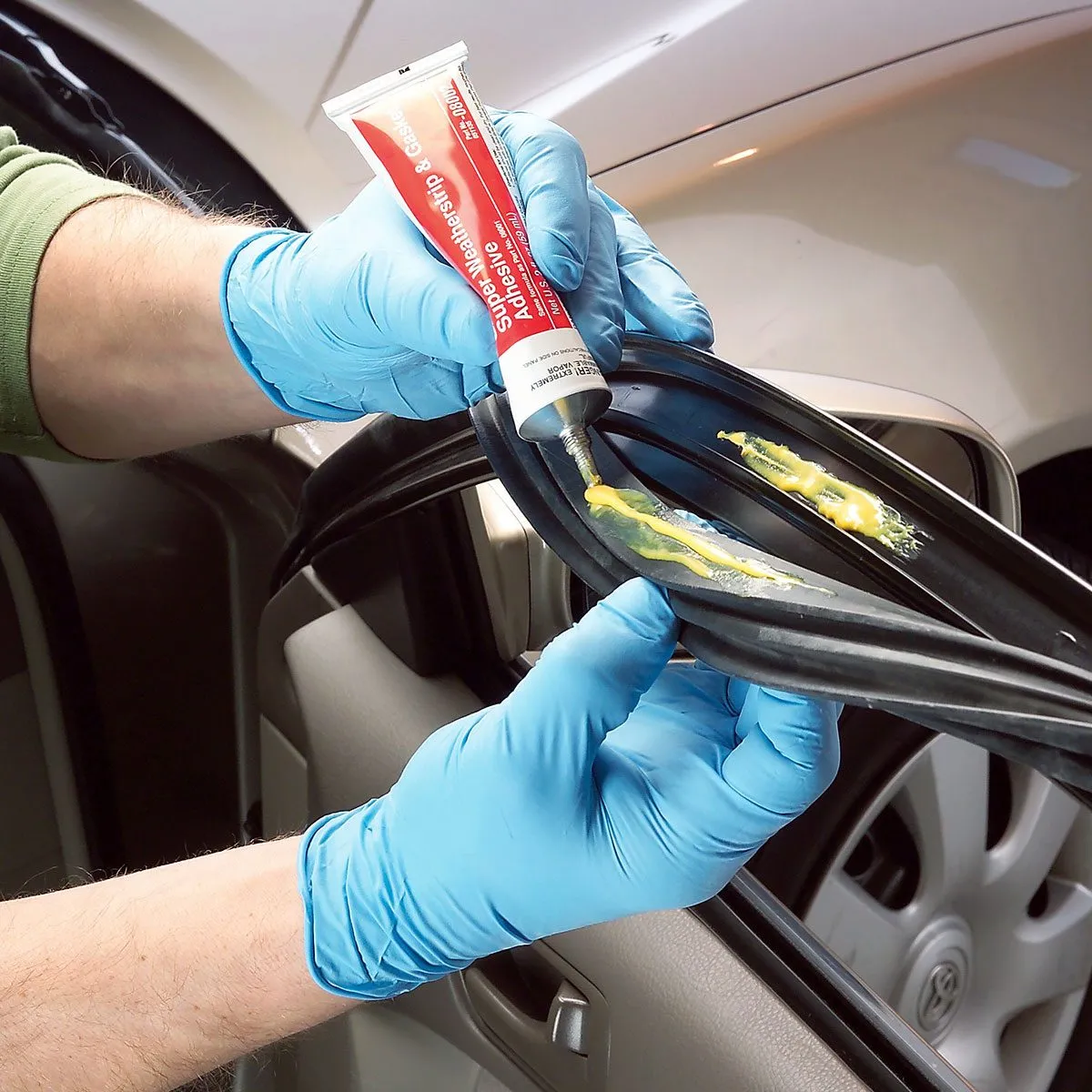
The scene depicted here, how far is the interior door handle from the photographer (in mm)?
844

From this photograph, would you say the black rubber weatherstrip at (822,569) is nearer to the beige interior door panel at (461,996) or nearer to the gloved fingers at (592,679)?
the gloved fingers at (592,679)

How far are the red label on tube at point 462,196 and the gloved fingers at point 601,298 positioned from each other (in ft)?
0.11

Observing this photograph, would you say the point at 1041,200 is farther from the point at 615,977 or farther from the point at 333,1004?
the point at 333,1004

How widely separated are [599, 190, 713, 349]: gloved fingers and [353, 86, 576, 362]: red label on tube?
111mm

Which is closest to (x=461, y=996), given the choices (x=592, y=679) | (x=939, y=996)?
(x=592, y=679)

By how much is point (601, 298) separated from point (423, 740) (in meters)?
0.44

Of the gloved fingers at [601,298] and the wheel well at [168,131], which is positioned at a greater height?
the wheel well at [168,131]

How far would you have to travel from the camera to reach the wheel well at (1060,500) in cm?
140

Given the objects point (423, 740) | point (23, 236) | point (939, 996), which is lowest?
point (939, 996)

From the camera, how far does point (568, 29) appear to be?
129 cm

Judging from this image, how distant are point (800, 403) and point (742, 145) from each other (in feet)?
2.05

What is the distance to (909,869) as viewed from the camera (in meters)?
1.21

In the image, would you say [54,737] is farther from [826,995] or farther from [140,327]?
[826,995]

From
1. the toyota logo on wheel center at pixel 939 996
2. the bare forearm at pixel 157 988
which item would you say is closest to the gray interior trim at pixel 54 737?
the bare forearm at pixel 157 988
